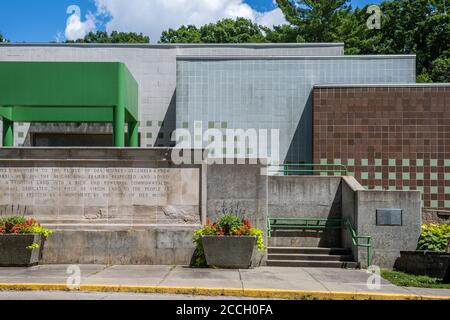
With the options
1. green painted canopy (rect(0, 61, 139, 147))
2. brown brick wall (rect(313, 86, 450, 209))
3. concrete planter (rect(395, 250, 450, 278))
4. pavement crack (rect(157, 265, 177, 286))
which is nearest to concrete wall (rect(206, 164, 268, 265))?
pavement crack (rect(157, 265, 177, 286))

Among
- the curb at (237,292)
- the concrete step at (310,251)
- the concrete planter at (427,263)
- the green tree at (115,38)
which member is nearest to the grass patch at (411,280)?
the concrete planter at (427,263)

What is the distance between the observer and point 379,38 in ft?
159

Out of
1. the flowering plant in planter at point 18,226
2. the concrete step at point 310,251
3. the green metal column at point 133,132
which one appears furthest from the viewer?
the green metal column at point 133,132

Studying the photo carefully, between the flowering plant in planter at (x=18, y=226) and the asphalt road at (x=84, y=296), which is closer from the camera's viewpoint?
the asphalt road at (x=84, y=296)

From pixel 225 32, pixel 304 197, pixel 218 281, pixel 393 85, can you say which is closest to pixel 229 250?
pixel 218 281

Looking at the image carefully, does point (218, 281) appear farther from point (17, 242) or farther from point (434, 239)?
point (434, 239)

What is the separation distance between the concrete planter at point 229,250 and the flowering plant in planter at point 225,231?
0.56 feet

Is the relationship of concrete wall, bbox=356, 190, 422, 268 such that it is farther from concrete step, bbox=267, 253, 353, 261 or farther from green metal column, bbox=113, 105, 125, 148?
A: green metal column, bbox=113, 105, 125, 148

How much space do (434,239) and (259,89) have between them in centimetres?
1056

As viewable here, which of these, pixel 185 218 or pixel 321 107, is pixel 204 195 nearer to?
pixel 185 218

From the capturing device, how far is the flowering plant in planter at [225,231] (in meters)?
17.2

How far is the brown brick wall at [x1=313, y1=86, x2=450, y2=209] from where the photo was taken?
2338 cm

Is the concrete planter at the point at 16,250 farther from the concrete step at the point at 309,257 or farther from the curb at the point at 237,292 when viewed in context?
the concrete step at the point at 309,257
